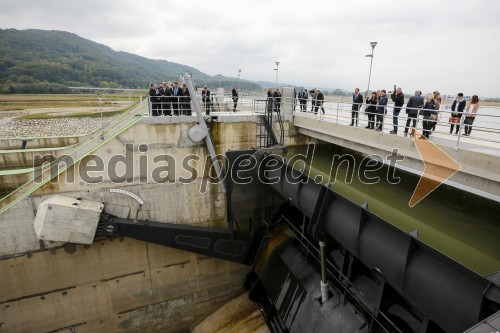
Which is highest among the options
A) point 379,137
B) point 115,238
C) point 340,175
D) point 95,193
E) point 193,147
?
point 379,137

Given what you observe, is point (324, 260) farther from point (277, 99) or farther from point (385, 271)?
point (277, 99)

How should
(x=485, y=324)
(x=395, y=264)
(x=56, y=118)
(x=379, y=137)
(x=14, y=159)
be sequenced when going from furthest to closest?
(x=56, y=118)
(x=14, y=159)
(x=379, y=137)
(x=395, y=264)
(x=485, y=324)

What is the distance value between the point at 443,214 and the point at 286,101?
7.31 metres

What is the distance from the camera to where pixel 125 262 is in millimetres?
10156

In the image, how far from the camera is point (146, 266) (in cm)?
→ 1049

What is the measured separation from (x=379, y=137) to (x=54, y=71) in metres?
113

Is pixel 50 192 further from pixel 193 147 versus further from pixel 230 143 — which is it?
pixel 230 143

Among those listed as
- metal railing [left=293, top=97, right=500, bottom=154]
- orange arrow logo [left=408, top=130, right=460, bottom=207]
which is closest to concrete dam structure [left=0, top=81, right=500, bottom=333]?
orange arrow logo [left=408, top=130, right=460, bottom=207]

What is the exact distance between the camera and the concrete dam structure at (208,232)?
6742 mm

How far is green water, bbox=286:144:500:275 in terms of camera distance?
4875 millimetres

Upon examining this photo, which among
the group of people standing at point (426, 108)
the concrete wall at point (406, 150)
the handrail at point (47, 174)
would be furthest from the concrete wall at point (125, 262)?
the group of people standing at point (426, 108)

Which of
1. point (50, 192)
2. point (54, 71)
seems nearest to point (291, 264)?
point (50, 192)

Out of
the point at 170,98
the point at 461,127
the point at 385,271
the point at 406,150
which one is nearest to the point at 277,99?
the point at 170,98

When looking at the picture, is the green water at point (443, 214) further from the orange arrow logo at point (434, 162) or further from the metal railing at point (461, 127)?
the metal railing at point (461, 127)
